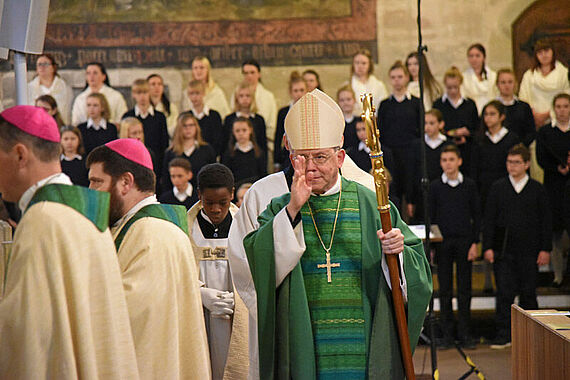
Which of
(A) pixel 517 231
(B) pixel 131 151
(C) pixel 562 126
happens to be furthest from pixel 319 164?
(C) pixel 562 126

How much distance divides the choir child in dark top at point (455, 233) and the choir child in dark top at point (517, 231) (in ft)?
0.69

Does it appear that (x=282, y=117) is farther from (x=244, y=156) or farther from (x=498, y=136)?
(x=498, y=136)

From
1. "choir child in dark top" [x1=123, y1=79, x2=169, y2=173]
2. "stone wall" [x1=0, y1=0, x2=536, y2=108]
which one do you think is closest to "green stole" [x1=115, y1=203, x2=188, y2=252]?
"choir child in dark top" [x1=123, y1=79, x2=169, y2=173]

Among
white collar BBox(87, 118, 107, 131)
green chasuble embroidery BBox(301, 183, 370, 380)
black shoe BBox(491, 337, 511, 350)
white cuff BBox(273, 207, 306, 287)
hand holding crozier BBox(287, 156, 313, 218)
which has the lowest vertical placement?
black shoe BBox(491, 337, 511, 350)

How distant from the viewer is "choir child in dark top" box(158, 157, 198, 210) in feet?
30.8

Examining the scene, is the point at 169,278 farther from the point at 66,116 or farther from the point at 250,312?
the point at 66,116

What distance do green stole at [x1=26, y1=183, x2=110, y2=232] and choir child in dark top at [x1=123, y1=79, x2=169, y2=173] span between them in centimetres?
816

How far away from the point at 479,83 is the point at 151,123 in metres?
4.92

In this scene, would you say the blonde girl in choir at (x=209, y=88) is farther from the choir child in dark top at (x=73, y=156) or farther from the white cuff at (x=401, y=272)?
the white cuff at (x=401, y=272)

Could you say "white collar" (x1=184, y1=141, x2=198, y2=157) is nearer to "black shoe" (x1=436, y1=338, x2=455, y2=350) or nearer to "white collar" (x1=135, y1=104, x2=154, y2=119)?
"white collar" (x1=135, y1=104, x2=154, y2=119)

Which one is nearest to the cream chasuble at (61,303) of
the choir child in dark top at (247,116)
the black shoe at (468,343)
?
the black shoe at (468,343)

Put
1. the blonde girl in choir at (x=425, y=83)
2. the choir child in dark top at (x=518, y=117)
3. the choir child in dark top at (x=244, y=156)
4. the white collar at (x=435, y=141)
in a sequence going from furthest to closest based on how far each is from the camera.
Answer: the blonde girl in choir at (x=425, y=83) → the choir child in dark top at (x=518, y=117) → the choir child in dark top at (x=244, y=156) → the white collar at (x=435, y=141)

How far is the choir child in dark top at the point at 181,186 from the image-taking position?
30.8 ft

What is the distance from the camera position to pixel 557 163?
10.8m
